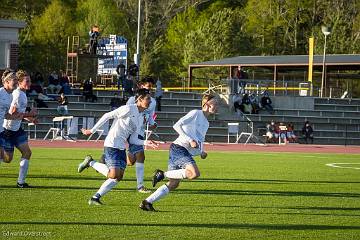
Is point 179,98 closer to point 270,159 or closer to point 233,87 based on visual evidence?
point 233,87

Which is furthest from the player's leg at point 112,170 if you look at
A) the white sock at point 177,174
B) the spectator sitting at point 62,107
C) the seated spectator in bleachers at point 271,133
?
the seated spectator in bleachers at point 271,133

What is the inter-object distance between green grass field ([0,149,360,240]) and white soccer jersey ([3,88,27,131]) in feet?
3.44

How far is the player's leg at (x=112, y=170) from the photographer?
13.5 metres

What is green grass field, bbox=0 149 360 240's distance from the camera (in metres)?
11.1

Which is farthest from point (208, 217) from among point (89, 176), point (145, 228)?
point (89, 176)

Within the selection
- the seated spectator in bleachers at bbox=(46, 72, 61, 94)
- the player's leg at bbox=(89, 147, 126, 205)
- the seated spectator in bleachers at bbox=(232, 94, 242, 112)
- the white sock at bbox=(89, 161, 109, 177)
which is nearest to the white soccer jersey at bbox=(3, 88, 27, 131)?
the white sock at bbox=(89, 161, 109, 177)

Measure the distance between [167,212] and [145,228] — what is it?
1729 millimetres

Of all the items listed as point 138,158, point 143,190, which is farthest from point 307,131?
point 143,190

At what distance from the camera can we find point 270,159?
2908 cm

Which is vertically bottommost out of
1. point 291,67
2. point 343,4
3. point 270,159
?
point 270,159

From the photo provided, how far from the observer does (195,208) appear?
1361cm

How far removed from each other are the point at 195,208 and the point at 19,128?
14.1 ft

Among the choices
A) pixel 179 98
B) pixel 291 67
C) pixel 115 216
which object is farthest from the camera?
pixel 291 67

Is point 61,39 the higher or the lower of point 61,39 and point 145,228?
the higher
